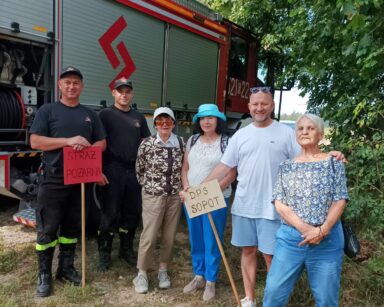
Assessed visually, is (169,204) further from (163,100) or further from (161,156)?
(163,100)

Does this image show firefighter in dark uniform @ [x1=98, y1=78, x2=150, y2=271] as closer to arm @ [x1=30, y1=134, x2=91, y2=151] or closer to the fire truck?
arm @ [x1=30, y1=134, x2=91, y2=151]

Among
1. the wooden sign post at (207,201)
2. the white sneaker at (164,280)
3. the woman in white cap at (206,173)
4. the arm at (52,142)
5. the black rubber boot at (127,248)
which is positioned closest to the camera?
the wooden sign post at (207,201)

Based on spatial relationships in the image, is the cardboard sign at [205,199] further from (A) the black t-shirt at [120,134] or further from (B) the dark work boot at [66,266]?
(B) the dark work boot at [66,266]

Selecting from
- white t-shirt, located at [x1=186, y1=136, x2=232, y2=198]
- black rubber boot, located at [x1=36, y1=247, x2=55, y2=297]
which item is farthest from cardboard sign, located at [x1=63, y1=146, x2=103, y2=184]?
white t-shirt, located at [x1=186, y1=136, x2=232, y2=198]

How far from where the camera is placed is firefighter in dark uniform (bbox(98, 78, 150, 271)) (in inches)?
140

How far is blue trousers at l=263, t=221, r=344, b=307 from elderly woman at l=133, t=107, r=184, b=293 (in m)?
1.20

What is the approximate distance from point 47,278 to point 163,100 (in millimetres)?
3564

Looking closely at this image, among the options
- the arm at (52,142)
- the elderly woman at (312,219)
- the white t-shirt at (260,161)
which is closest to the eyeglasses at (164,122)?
the arm at (52,142)

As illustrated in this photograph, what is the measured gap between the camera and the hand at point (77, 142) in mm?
3066

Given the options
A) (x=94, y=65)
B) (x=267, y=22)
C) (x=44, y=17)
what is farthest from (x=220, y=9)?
(x=44, y=17)

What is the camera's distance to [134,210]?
3.79 m

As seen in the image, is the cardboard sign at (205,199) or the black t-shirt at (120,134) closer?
the cardboard sign at (205,199)

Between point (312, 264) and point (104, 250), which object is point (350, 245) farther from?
point (104, 250)

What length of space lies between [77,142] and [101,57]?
88.0 inches
